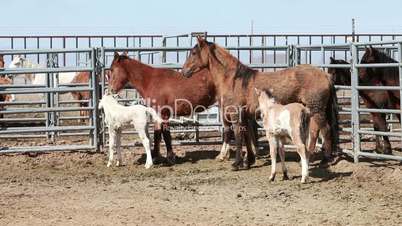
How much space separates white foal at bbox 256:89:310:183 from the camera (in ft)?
26.8

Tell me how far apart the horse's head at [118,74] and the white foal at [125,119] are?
2.16 ft

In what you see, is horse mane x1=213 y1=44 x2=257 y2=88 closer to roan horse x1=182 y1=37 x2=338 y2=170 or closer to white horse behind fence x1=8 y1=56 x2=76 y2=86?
roan horse x1=182 y1=37 x2=338 y2=170

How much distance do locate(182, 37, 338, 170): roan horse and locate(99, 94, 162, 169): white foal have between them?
1051 millimetres

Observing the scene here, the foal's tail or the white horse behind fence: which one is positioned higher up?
the white horse behind fence

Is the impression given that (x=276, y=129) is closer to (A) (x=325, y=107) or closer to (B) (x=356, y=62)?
(A) (x=325, y=107)

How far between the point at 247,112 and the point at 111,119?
2182 millimetres

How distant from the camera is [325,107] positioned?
9.42 meters

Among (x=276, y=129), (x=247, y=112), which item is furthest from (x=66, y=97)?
(x=276, y=129)

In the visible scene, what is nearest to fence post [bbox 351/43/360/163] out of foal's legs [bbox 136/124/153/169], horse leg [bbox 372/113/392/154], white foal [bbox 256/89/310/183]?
horse leg [bbox 372/113/392/154]

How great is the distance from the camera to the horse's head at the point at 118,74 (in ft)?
35.7

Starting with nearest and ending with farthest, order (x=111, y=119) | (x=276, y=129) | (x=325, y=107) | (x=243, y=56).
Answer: (x=276, y=129) → (x=325, y=107) → (x=111, y=119) → (x=243, y=56)

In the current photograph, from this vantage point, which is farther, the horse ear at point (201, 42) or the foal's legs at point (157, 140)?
the foal's legs at point (157, 140)

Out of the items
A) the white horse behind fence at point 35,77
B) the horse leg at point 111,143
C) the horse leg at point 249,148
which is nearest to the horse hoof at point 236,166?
the horse leg at point 249,148

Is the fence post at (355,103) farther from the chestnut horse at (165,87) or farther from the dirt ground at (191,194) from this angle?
the chestnut horse at (165,87)
